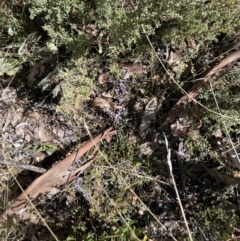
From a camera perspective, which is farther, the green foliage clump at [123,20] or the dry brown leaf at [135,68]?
the dry brown leaf at [135,68]

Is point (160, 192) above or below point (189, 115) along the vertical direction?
below

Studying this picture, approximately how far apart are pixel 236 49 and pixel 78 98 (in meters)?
0.98

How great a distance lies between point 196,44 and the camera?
8.21 feet

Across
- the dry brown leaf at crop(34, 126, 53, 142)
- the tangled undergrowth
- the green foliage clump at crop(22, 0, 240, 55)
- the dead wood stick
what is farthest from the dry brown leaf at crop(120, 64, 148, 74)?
the dead wood stick

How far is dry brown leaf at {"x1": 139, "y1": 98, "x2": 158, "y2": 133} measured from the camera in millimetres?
2557

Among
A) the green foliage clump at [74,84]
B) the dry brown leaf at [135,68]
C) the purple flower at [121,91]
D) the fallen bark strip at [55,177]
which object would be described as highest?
the green foliage clump at [74,84]

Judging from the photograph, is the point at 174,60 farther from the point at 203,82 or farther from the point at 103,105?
the point at 103,105

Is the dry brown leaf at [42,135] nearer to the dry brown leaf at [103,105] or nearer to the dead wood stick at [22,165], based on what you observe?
the dead wood stick at [22,165]

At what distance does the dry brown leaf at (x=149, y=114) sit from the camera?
2557 mm

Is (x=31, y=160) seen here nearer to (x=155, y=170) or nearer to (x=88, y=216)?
(x=88, y=216)

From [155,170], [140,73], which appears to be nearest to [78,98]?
[140,73]

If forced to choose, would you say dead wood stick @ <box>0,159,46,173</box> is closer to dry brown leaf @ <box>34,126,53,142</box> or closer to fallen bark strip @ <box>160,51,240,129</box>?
dry brown leaf @ <box>34,126,53,142</box>

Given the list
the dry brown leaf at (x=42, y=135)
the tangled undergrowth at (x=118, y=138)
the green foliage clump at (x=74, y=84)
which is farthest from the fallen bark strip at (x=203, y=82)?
the dry brown leaf at (x=42, y=135)

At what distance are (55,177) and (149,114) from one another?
68cm
